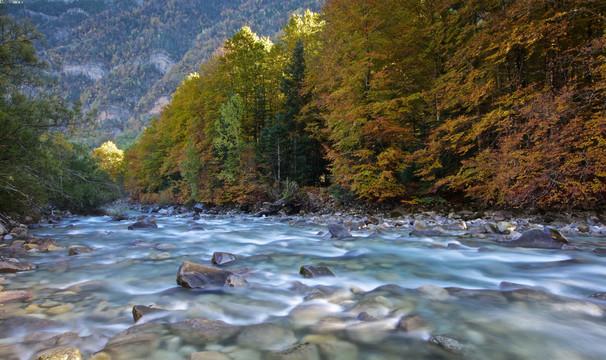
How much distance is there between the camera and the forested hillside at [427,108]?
23.0ft

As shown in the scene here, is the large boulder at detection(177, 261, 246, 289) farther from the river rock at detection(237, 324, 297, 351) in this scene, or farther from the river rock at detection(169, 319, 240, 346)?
the river rock at detection(237, 324, 297, 351)

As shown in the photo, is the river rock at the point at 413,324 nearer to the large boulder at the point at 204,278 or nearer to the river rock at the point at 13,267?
the large boulder at the point at 204,278

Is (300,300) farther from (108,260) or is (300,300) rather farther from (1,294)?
(108,260)

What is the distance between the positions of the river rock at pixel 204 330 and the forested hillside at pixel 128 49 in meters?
131

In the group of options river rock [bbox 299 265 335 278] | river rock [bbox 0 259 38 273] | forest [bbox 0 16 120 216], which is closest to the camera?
river rock [bbox 299 265 335 278]

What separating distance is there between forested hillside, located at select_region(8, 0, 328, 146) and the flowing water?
129010 mm

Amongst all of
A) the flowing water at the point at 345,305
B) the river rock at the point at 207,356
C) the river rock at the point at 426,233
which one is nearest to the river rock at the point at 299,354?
the flowing water at the point at 345,305

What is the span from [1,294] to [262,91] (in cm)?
1974

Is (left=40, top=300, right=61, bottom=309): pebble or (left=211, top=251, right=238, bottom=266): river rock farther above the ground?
(left=40, top=300, right=61, bottom=309): pebble

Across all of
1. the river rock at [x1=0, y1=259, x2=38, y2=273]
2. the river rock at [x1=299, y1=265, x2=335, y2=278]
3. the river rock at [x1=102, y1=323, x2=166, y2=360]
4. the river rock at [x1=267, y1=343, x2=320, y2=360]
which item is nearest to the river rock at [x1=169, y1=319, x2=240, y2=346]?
the river rock at [x1=102, y1=323, x2=166, y2=360]

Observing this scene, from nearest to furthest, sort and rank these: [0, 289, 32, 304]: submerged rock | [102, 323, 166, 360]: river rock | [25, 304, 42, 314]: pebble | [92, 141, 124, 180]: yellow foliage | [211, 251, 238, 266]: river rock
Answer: [102, 323, 166, 360]: river rock → [25, 304, 42, 314]: pebble → [0, 289, 32, 304]: submerged rock → [211, 251, 238, 266]: river rock → [92, 141, 124, 180]: yellow foliage

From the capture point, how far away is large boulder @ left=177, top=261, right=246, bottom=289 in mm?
3330

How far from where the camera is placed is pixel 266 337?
2107mm

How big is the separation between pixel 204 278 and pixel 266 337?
1603mm
